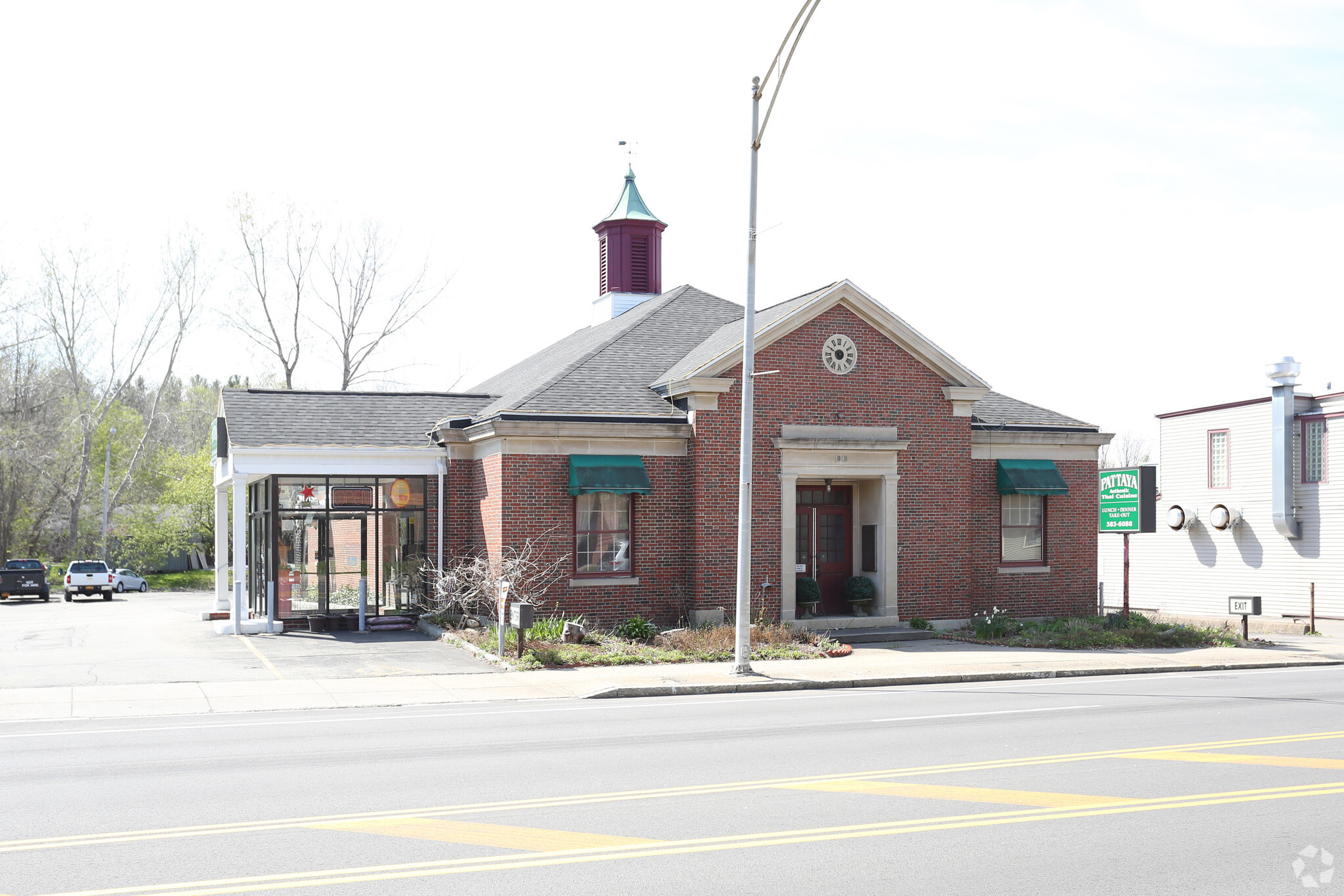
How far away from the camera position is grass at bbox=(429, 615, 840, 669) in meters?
17.8

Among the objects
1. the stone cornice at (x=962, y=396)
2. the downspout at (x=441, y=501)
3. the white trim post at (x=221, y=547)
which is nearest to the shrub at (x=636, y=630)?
the downspout at (x=441, y=501)

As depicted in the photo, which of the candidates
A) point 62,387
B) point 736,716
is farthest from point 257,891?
point 62,387

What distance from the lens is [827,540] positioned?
22922mm

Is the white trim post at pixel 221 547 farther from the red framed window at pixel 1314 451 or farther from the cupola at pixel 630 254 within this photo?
the red framed window at pixel 1314 451

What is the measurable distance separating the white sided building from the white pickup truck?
1446 inches

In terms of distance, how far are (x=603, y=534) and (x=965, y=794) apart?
43.3 ft

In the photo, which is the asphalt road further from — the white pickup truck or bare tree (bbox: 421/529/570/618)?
the white pickup truck

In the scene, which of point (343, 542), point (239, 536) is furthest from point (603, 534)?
point (239, 536)

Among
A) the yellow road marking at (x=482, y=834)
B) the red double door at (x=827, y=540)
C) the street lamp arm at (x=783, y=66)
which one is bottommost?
the yellow road marking at (x=482, y=834)

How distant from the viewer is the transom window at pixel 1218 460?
1321 inches

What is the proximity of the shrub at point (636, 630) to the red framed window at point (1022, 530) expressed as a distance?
8220 millimetres

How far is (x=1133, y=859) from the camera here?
6.83m

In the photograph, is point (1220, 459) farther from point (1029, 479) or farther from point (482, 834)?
point (482, 834)

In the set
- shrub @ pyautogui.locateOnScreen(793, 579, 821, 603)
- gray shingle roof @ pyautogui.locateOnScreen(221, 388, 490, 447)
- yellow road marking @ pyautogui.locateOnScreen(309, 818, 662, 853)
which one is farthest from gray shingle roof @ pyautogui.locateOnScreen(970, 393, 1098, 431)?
yellow road marking @ pyautogui.locateOnScreen(309, 818, 662, 853)
